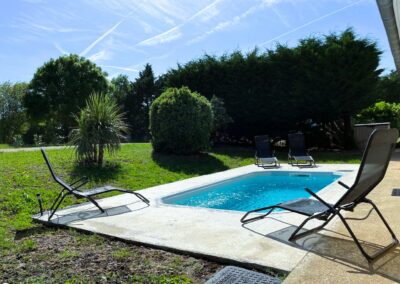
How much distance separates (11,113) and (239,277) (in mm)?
38967

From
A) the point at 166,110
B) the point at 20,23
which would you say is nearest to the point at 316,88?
the point at 166,110

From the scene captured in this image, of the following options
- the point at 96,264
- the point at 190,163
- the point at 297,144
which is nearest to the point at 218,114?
the point at 297,144

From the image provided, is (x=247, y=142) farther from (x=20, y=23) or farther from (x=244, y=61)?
(x=20, y=23)

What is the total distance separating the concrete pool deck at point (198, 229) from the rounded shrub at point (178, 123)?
5.43m

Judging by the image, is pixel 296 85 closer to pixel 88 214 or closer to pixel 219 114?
pixel 219 114

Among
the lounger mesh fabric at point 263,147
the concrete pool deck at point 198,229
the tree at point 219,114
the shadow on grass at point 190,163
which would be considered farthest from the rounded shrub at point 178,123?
the concrete pool deck at point 198,229

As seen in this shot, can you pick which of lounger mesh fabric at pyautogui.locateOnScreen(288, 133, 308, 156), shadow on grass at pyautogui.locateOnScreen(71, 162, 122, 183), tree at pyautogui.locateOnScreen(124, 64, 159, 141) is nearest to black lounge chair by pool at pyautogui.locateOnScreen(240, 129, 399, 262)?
shadow on grass at pyautogui.locateOnScreen(71, 162, 122, 183)

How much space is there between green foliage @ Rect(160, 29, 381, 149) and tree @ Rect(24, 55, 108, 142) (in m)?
15.0

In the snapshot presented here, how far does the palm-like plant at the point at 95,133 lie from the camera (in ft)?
30.1

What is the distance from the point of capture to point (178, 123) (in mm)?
12062

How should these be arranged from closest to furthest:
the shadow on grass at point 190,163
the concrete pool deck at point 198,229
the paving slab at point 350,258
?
the paving slab at point 350,258 < the concrete pool deck at point 198,229 < the shadow on grass at point 190,163

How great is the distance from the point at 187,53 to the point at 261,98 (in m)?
5.36

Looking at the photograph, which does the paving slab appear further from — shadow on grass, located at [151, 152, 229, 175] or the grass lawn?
shadow on grass, located at [151, 152, 229, 175]

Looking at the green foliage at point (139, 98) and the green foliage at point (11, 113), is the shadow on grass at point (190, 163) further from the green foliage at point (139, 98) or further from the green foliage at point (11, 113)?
the green foliage at point (11, 113)
